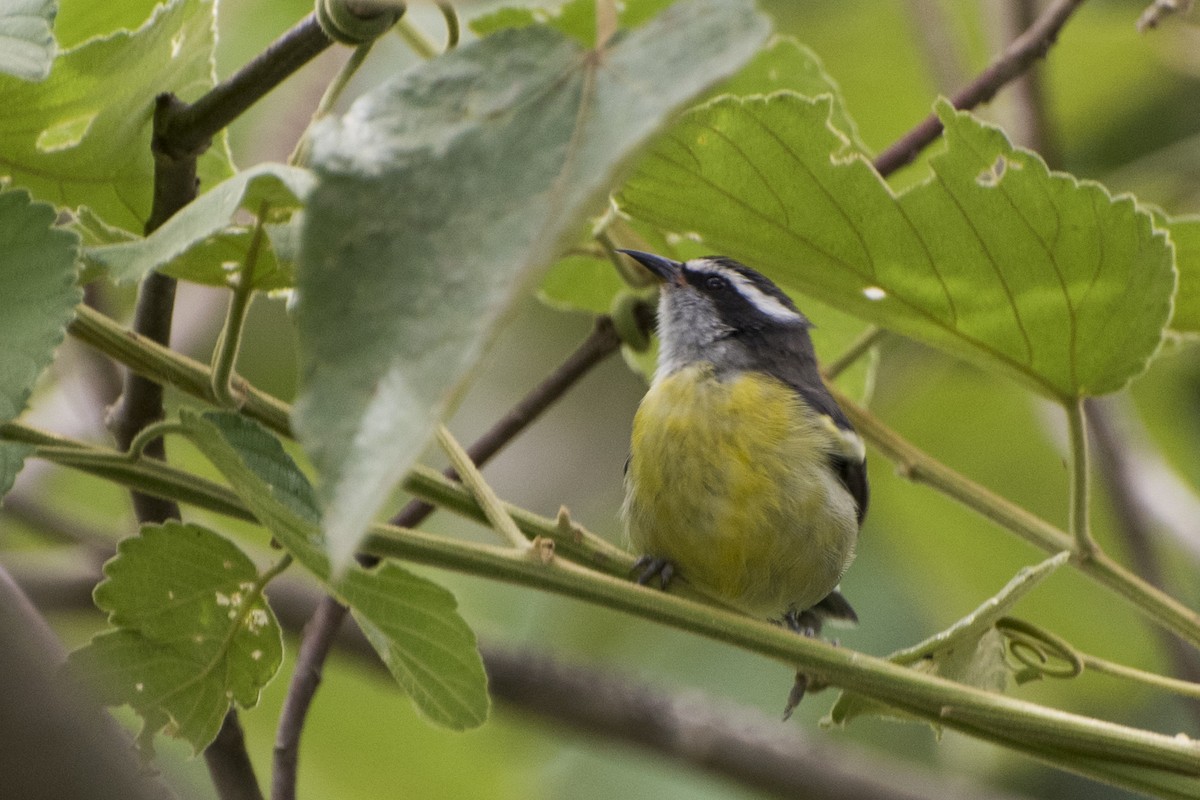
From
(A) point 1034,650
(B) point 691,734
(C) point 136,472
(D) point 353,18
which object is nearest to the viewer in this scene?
(D) point 353,18

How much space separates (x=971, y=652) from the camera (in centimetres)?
173

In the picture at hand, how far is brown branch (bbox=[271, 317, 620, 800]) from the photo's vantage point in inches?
70.1

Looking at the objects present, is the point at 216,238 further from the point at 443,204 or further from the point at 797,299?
the point at 797,299

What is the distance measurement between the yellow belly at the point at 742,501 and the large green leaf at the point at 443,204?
1661 millimetres

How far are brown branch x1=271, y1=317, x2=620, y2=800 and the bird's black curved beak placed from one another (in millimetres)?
203

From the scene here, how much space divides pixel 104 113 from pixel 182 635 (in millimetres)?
590

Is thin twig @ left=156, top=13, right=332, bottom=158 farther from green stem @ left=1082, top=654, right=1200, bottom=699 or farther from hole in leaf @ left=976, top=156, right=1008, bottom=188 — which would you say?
green stem @ left=1082, top=654, right=1200, bottom=699

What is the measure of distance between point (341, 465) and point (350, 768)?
11.1 ft

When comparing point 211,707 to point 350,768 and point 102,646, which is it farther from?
point 350,768

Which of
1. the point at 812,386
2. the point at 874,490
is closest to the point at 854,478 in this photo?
the point at 812,386

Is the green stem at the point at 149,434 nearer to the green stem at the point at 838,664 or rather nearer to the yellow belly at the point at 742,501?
the green stem at the point at 838,664

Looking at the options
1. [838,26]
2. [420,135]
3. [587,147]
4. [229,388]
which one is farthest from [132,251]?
[838,26]

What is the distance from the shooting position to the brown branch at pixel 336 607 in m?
1.78

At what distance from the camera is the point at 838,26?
4.65 meters
